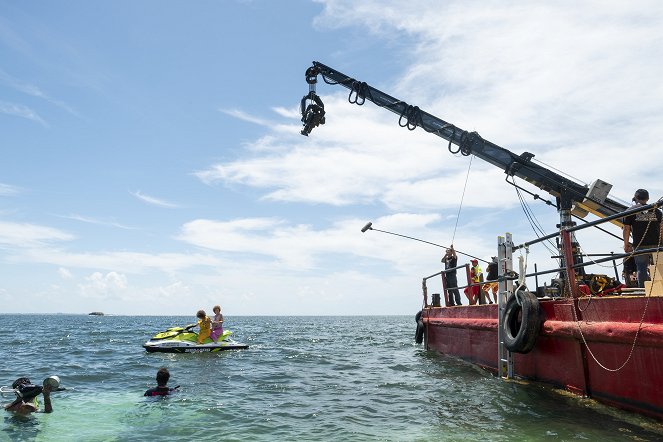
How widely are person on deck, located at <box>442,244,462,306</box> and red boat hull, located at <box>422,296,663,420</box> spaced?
564 centimetres

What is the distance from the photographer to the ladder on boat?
9.81 m

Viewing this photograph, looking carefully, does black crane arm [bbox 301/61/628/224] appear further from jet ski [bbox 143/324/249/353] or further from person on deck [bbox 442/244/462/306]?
jet ski [bbox 143/324/249/353]

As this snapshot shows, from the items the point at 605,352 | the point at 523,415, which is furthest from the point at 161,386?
the point at 605,352

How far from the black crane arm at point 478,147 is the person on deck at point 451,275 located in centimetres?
329

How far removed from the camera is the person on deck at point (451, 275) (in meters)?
15.4

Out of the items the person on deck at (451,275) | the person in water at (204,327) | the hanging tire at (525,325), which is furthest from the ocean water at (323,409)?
the person in water at (204,327)

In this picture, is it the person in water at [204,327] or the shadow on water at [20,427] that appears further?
the person in water at [204,327]

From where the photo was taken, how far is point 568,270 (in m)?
7.79

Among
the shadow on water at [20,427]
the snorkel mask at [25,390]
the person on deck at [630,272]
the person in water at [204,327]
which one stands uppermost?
the person on deck at [630,272]

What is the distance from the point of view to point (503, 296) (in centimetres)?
1001

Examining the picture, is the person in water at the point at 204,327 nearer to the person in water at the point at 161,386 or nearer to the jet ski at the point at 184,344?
the jet ski at the point at 184,344

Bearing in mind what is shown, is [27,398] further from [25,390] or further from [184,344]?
[184,344]

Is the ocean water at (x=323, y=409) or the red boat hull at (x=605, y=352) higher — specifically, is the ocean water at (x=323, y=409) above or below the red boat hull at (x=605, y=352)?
below

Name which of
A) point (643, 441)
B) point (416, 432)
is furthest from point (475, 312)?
point (643, 441)
